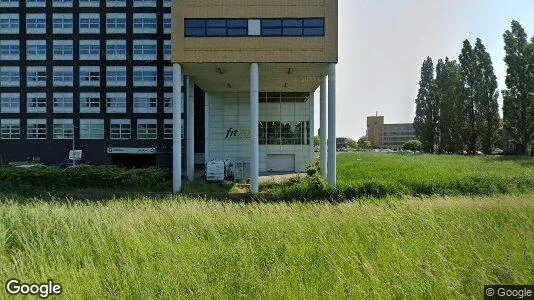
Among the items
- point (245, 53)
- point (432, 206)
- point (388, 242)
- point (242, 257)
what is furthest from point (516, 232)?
point (245, 53)

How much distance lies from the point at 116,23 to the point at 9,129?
65.1 feet

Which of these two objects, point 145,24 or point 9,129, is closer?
point 9,129

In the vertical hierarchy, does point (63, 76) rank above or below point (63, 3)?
below

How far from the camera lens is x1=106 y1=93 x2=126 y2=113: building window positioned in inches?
1969

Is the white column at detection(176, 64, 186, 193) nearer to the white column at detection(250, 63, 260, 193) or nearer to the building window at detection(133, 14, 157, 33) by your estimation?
the white column at detection(250, 63, 260, 193)

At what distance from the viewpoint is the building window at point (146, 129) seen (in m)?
49.9

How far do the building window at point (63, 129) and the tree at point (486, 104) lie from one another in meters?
58.5

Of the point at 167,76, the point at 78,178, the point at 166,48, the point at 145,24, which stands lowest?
the point at 78,178

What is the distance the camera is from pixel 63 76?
50094mm

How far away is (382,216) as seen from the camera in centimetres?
931

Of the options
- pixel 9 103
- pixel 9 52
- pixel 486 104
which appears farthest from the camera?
pixel 486 104

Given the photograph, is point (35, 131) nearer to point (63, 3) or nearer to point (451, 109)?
point (63, 3)

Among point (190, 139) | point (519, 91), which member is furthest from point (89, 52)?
point (519, 91)

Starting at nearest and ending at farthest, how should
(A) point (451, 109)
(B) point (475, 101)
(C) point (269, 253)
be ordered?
(C) point (269, 253), (B) point (475, 101), (A) point (451, 109)
